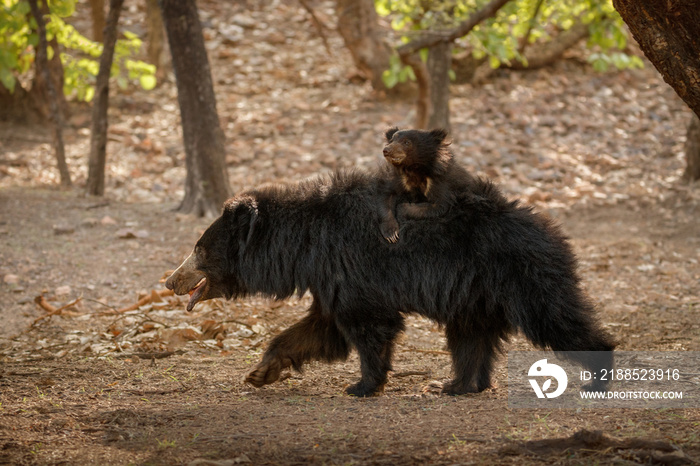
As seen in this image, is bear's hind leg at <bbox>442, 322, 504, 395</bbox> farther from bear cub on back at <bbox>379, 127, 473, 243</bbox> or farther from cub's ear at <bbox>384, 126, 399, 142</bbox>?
cub's ear at <bbox>384, 126, 399, 142</bbox>

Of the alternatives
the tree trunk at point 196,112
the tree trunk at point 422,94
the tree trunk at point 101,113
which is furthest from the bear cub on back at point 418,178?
the tree trunk at point 101,113

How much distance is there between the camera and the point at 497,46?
7.45 metres

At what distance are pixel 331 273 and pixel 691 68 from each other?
209cm

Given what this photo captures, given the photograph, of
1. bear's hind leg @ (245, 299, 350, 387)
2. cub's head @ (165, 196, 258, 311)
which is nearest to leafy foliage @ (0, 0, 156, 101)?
cub's head @ (165, 196, 258, 311)

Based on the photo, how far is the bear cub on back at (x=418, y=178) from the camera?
3.90 m

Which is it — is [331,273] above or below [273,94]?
below

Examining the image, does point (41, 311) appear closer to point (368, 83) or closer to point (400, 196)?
point (400, 196)

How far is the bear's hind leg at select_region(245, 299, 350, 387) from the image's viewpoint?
4.06 m

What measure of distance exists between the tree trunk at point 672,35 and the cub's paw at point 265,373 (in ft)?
8.41

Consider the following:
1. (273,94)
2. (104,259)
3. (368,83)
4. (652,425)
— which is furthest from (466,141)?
(652,425)

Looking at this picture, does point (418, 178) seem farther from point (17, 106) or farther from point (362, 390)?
point (17, 106)

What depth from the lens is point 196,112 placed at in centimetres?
746

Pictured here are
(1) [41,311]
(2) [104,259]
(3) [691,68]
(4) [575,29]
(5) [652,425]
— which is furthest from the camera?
(4) [575,29]

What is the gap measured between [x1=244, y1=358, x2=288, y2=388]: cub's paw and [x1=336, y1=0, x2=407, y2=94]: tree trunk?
27.0 ft
